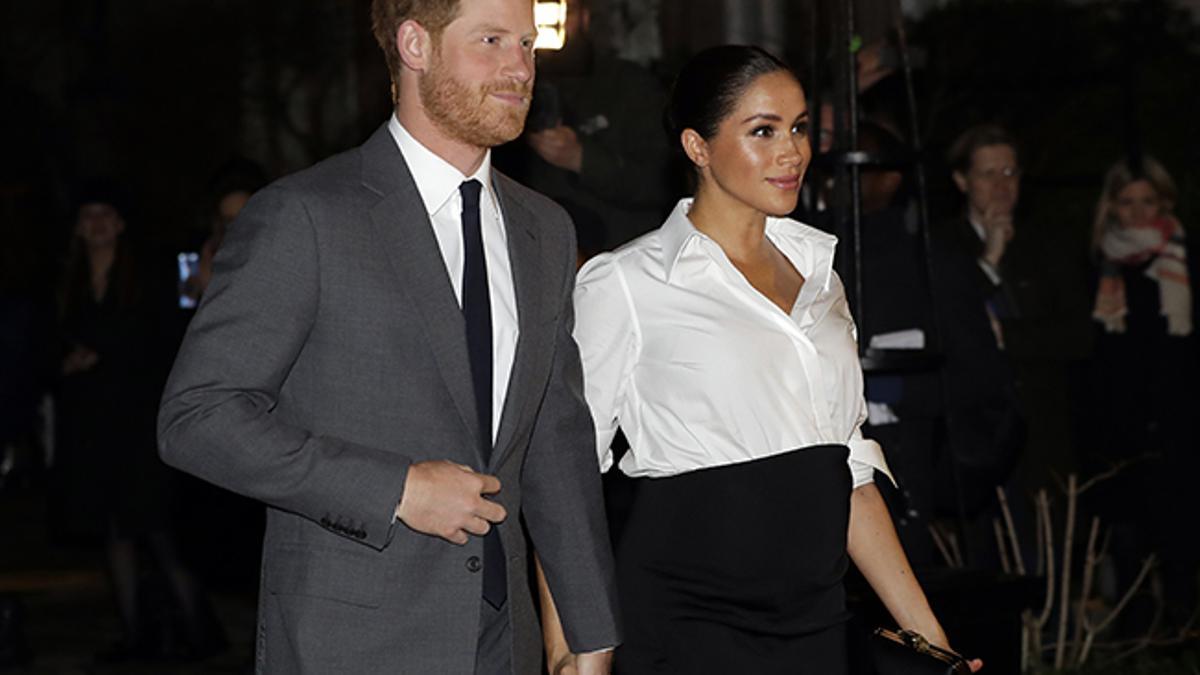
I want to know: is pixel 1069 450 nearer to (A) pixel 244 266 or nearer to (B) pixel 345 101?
(A) pixel 244 266

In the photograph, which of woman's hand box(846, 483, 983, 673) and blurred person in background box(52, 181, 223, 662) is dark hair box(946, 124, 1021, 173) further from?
woman's hand box(846, 483, 983, 673)

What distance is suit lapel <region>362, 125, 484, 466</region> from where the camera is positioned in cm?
351

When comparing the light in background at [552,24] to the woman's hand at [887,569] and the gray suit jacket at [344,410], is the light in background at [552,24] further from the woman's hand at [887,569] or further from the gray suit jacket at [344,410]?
the gray suit jacket at [344,410]

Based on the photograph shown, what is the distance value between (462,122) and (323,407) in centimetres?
57

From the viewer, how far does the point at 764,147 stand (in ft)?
14.6

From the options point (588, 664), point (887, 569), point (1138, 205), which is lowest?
point (588, 664)

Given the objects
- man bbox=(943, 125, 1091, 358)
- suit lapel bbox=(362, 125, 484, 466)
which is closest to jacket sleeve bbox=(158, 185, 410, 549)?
suit lapel bbox=(362, 125, 484, 466)

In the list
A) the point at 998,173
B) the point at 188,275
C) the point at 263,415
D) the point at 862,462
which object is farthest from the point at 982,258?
the point at 263,415

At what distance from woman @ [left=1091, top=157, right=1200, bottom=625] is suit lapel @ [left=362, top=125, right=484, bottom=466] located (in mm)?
6043

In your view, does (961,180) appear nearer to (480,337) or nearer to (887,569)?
(887,569)

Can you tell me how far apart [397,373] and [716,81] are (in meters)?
1.32

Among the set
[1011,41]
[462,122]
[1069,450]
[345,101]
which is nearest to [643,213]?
[1069,450]

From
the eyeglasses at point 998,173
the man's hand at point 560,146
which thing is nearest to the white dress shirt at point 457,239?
the man's hand at point 560,146

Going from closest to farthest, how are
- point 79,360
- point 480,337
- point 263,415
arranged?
point 263,415 < point 480,337 < point 79,360
